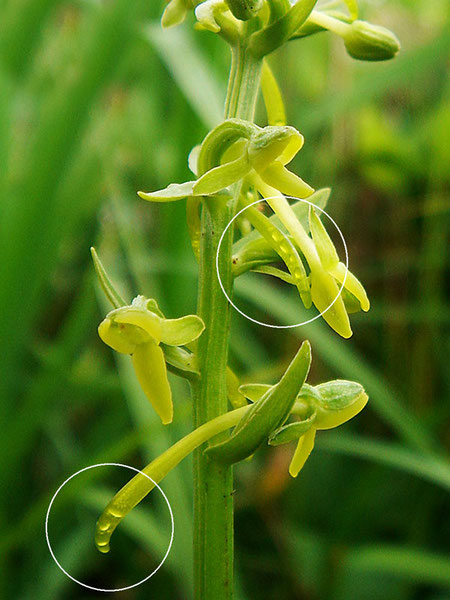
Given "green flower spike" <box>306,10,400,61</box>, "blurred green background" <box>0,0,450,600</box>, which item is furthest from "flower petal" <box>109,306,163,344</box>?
"blurred green background" <box>0,0,450,600</box>

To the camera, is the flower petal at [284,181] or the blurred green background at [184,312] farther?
the blurred green background at [184,312]

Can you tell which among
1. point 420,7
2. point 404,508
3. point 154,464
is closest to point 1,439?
point 154,464

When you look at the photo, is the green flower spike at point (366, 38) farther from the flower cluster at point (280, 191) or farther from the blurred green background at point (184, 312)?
the blurred green background at point (184, 312)

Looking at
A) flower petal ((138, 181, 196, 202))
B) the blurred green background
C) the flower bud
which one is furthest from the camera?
the blurred green background

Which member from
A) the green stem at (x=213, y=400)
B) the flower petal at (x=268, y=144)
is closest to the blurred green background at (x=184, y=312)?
the green stem at (x=213, y=400)

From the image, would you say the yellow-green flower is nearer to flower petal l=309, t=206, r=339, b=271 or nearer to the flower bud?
flower petal l=309, t=206, r=339, b=271

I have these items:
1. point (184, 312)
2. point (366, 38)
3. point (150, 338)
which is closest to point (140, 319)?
point (150, 338)

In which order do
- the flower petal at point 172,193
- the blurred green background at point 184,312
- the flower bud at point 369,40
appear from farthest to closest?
the blurred green background at point 184,312 < the flower bud at point 369,40 < the flower petal at point 172,193

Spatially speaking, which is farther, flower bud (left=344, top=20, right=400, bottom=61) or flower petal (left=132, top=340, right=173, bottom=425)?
flower bud (left=344, top=20, right=400, bottom=61)

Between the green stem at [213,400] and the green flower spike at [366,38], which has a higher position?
the green flower spike at [366,38]

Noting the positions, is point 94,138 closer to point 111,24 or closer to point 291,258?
point 111,24
